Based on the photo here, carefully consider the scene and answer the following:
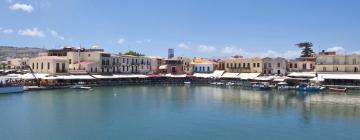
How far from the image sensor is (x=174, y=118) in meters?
32.9

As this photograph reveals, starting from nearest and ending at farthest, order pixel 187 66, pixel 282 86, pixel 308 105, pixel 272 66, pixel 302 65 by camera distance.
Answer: pixel 308 105
pixel 282 86
pixel 272 66
pixel 302 65
pixel 187 66

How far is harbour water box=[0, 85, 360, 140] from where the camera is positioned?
26.5m

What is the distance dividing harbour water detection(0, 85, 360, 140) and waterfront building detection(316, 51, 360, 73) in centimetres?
1986

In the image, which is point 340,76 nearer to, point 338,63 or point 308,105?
point 338,63

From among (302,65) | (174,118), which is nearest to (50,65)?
(174,118)

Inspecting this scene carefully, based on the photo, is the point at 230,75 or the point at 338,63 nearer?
the point at 338,63

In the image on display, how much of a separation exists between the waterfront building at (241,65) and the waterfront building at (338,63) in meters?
10.3

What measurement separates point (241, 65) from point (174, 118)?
Result: 44.8 m

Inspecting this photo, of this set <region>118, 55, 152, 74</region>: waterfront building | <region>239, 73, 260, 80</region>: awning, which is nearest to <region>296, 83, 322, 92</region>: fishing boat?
<region>239, 73, 260, 80</region>: awning

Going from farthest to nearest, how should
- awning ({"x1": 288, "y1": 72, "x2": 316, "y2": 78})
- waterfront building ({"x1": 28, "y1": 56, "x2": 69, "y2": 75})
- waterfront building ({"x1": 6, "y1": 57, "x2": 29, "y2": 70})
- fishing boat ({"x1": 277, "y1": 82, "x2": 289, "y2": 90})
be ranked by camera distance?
waterfront building ({"x1": 6, "y1": 57, "x2": 29, "y2": 70}) → awning ({"x1": 288, "y1": 72, "x2": 316, "y2": 78}) → waterfront building ({"x1": 28, "y1": 56, "x2": 69, "y2": 75}) → fishing boat ({"x1": 277, "y1": 82, "x2": 289, "y2": 90})

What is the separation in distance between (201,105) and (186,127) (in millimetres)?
12144

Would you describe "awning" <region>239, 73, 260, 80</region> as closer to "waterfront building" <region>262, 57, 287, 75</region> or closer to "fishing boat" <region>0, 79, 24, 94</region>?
"waterfront building" <region>262, 57, 287, 75</region>

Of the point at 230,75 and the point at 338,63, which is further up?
the point at 338,63

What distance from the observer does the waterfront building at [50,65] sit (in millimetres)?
64812
